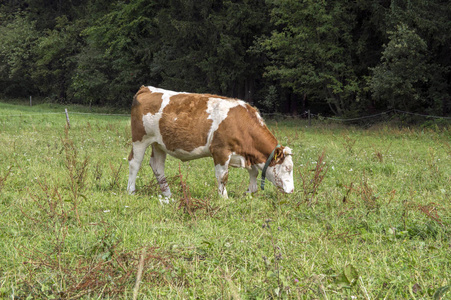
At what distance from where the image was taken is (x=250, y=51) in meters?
28.2

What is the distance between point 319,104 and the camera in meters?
34.6

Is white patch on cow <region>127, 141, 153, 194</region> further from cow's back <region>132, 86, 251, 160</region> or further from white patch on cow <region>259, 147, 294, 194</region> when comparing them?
white patch on cow <region>259, 147, 294, 194</region>

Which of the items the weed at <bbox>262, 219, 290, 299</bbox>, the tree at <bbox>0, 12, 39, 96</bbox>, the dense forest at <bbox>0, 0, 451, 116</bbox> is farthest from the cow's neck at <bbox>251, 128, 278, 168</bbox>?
the tree at <bbox>0, 12, 39, 96</bbox>

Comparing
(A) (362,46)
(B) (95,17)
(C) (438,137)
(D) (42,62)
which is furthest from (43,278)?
(D) (42,62)

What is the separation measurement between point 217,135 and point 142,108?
4.62ft

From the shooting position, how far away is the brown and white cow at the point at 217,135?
5793 mm

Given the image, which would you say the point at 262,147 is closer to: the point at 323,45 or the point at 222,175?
the point at 222,175

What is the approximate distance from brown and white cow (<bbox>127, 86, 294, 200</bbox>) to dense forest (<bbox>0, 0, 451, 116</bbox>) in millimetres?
14865

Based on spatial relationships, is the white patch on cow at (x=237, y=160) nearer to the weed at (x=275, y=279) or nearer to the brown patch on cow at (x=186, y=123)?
the brown patch on cow at (x=186, y=123)

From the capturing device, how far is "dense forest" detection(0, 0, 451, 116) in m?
19.8

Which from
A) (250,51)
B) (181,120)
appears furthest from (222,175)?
(250,51)

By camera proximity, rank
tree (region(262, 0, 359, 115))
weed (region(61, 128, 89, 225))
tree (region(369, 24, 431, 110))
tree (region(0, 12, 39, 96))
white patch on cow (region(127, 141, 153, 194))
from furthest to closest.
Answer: tree (region(0, 12, 39, 96)) < tree (region(262, 0, 359, 115)) < tree (region(369, 24, 431, 110)) < white patch on cow (region(127, 141, 153, 194)) < weed (region(61, 128, 89, 225))

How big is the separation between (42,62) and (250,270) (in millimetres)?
45728

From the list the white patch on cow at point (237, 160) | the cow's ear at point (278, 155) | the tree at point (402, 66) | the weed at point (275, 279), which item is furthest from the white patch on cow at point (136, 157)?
the tree at point (402, 66)
